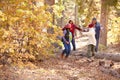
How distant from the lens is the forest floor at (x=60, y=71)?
9.27 meters

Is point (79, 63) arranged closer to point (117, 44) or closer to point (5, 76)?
point (5, 76)

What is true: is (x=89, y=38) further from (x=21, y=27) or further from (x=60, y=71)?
(x=21, y=27)

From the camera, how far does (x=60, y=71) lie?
10.3m

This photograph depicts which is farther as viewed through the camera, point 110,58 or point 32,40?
point 110,58

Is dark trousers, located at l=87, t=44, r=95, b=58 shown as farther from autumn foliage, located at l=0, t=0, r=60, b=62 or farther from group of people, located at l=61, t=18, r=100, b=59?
autumn foliage, located at l=0, t=0, r=60, b=62

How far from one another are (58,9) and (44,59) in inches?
174

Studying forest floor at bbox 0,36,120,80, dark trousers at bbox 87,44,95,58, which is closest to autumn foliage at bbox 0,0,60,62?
forest floor at bbox 0,36,120,80

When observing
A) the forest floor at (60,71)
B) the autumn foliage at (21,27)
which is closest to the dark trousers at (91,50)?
the forest floor at (60,71)

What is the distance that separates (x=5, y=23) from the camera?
7594 mm

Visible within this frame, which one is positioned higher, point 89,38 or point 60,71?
point 89,38

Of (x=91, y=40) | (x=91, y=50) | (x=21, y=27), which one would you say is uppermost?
(x=21, y=27)

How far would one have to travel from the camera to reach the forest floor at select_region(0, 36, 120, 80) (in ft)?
30.4

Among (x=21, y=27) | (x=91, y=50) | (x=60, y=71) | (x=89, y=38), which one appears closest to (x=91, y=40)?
(x=89, y=38)

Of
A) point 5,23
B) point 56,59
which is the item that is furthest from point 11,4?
point 56,59
